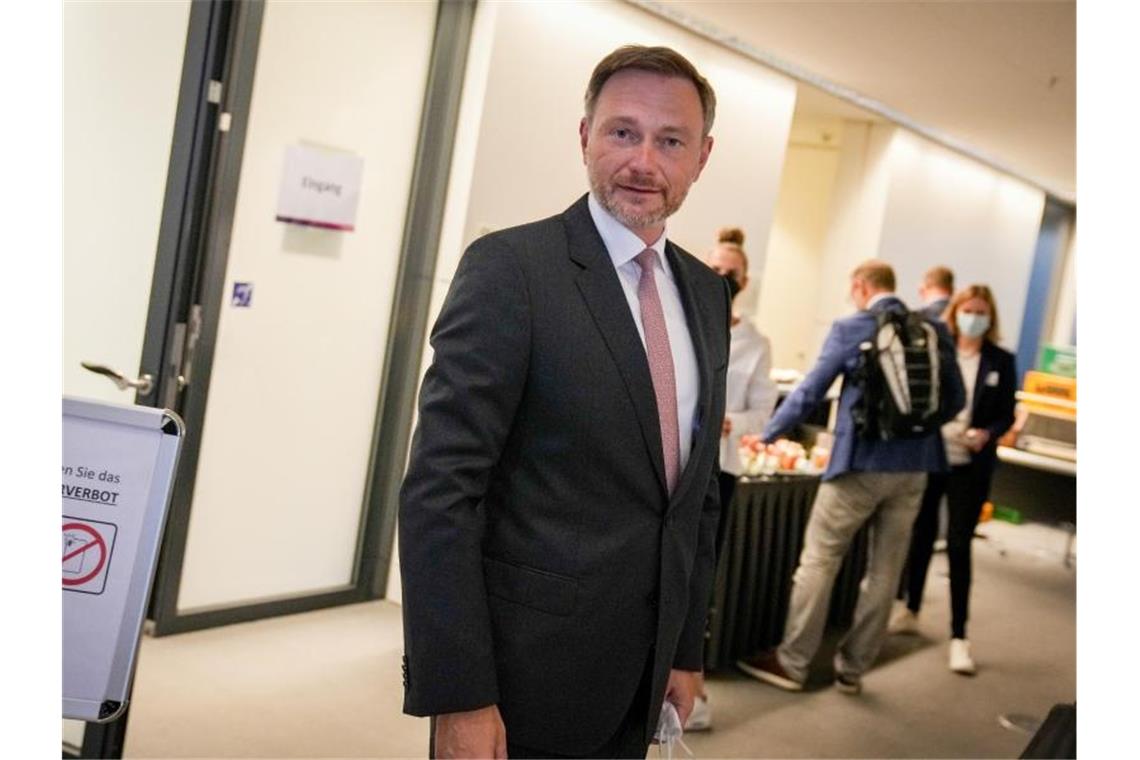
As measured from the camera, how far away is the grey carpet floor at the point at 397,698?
348 cm

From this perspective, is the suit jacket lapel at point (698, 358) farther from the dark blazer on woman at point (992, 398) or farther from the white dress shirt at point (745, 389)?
the dark blazer on woman at point (992, 398)

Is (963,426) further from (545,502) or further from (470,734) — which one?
(470,734)

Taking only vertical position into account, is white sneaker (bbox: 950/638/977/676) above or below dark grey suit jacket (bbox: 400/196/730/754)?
below

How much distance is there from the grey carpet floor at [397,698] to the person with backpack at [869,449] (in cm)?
25

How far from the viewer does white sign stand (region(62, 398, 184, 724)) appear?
1713 mm

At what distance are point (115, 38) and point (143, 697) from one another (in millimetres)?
1878

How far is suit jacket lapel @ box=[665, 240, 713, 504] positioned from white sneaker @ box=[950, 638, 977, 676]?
4.43 metres

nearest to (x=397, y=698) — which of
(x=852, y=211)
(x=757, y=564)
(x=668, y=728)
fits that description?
(x=668, y=728)

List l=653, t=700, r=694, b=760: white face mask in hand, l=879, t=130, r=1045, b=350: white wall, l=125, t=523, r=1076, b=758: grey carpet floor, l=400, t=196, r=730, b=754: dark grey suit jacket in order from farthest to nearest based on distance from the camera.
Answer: l=879, t=130, r=1045, b=350: white wall
l=125, t=523, r=1076, b=758: grey carpet floor
l=653, t=700, r=694, b=760: white face mask in hand
l=400, t=196, r=730, b=754: dark grey suit jacket

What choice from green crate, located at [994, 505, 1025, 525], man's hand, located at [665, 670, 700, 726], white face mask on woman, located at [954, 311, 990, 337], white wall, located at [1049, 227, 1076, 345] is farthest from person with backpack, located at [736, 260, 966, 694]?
white wall, located at [1049, 227, 1076, 345]

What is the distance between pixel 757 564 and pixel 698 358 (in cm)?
347

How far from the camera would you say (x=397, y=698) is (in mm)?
3248

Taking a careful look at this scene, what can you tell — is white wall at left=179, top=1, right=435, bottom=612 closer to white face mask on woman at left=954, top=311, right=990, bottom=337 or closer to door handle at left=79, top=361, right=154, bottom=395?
door handle at left=79, top=361, right=154, bottom=395
